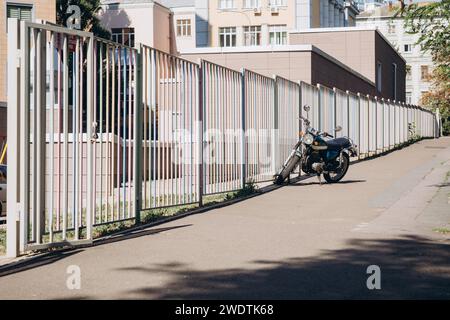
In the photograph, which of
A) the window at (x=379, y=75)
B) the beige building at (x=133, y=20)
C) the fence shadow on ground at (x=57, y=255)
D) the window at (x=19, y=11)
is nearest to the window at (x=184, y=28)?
the beige building at (x=133, y=20)

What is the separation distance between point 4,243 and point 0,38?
32.7 metres

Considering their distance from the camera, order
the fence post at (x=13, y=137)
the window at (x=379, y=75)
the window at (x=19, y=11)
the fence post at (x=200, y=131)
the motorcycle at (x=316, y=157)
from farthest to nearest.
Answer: the window at (x=379, y=75), the window at (x=19, y=11), the motorcycle at (x=316, y=157), the fence post at (x=200, y=131), the fence post at (x=13, y=137)

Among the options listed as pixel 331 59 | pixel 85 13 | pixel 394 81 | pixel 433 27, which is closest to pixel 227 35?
pixel 394 81

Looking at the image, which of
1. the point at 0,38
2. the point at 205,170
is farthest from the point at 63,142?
the point at 0,38

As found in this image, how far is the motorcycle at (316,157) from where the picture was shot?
1527 cm

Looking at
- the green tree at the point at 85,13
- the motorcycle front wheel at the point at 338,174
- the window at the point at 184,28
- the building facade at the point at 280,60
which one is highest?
the window at the point at 184,28

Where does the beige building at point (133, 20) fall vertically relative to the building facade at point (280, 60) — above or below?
above

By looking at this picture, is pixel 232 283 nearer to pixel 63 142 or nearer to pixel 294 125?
pixel 63 142

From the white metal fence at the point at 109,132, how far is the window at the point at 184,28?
56.3m

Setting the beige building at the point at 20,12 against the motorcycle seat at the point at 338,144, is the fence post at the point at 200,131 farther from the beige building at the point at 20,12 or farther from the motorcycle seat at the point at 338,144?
the beige building at the point at 20,12

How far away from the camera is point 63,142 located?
25.7 ft

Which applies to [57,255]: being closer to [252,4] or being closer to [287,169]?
[287,169]

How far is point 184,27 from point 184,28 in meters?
0.09

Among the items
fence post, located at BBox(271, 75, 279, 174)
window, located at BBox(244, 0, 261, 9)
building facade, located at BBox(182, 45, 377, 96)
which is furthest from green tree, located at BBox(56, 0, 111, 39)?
fence post, located at BBox(271, 75, 279, 174)
